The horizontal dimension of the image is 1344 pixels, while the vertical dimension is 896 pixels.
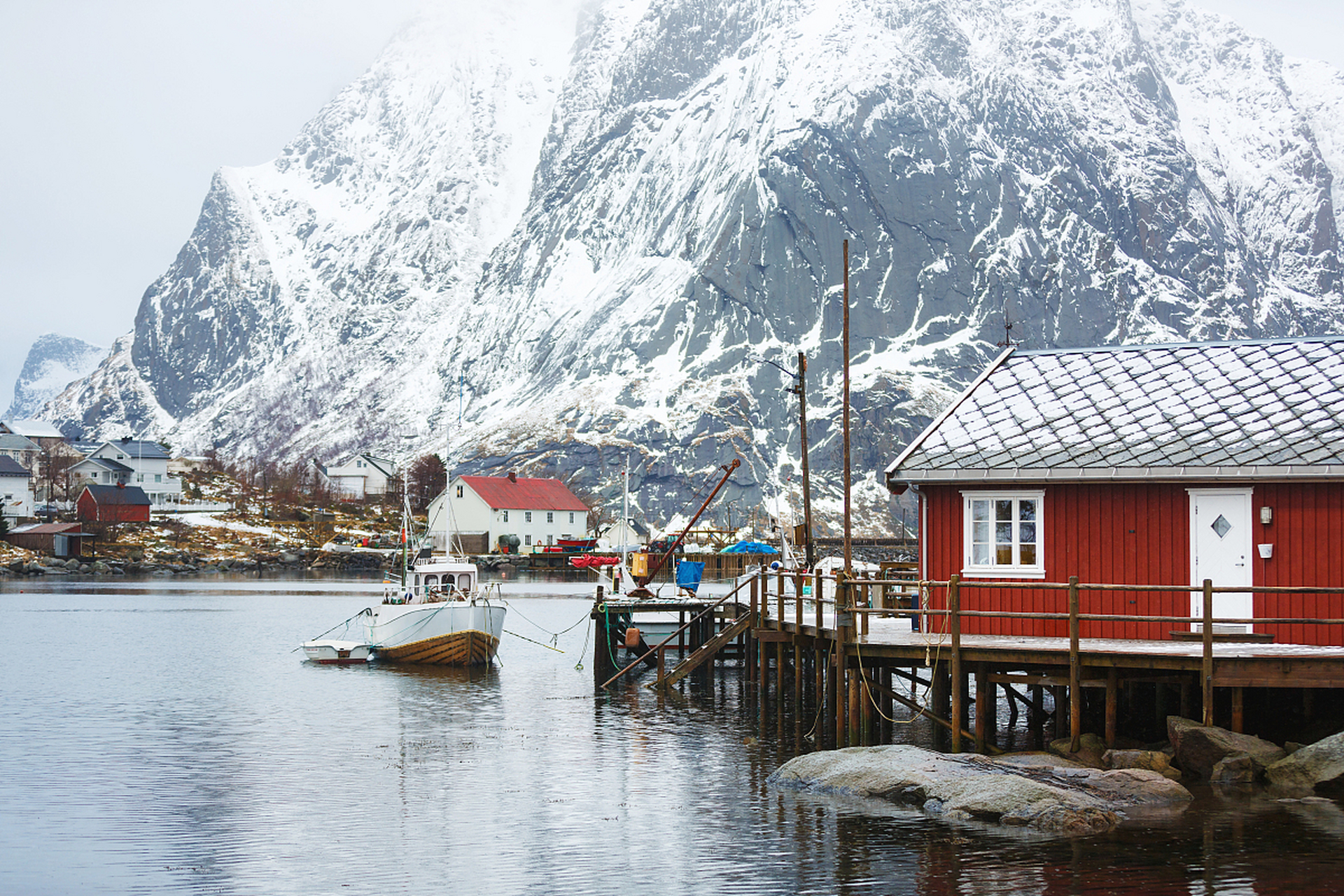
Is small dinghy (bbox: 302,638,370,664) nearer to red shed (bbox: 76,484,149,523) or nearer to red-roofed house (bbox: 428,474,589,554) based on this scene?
red-roofed house (bbox: 428,474,589,554)

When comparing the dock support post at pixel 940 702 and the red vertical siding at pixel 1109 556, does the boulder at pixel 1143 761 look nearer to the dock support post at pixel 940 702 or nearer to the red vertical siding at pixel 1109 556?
the red vertical siding at pixel 1109 556

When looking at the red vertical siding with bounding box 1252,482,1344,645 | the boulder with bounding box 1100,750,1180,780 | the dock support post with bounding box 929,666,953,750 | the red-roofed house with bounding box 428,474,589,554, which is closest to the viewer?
the boulder with bounding box 1100,750,1180,780

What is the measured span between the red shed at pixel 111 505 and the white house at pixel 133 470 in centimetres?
1061

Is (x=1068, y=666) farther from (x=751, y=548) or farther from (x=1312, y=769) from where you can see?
(x=751, y=548)

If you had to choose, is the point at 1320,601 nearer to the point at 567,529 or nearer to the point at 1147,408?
the point at 1147,408

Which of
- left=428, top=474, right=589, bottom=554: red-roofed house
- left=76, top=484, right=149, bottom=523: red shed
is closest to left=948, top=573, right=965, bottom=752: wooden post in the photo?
left=428, top=474, right=589, bottom=554: red-roofed house

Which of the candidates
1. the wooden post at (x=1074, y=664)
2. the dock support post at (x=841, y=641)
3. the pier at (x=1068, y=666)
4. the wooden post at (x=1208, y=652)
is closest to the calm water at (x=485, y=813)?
the wooden post at (x=1208, y=652)

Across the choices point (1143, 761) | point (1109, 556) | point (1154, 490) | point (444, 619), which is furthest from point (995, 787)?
point (444, 619)

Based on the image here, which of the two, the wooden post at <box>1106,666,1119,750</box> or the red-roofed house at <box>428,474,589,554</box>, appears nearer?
the wooden post at <box>1106,666,1119,750</box>

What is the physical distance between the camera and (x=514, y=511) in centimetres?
14662

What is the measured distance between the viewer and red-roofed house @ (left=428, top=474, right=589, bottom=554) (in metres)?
143

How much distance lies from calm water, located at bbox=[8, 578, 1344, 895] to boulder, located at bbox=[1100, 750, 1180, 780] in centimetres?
91

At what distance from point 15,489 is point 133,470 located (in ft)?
53.9

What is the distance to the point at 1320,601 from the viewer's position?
25.6 metres
